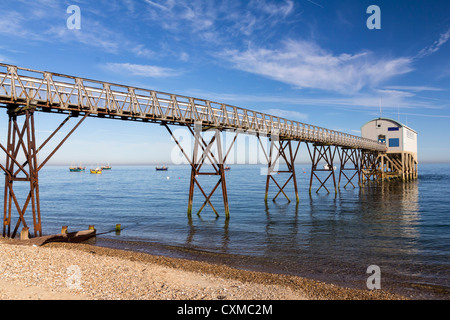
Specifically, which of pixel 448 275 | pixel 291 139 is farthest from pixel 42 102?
pixel 291 139

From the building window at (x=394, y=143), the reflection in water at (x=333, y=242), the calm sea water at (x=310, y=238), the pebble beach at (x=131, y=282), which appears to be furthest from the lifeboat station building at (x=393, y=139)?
the pebble beach at (x=131, y=282)

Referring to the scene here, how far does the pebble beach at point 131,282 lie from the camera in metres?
6.44

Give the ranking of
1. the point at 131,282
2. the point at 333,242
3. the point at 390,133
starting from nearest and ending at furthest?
the point at 131,282 → the point at 333,242 → the point at 390,133

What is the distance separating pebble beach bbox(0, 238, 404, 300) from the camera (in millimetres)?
6441

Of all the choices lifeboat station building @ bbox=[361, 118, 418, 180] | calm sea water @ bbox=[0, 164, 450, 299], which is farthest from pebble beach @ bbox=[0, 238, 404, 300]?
lifeboat station building @ bbox=[361, 118, 418, 180]

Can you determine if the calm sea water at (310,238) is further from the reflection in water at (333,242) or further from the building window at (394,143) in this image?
the building window at (394,143)

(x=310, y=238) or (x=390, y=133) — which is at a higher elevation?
(x=390, y=133)

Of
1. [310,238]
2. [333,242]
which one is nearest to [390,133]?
[310,238]

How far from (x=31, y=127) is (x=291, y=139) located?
20978 mm

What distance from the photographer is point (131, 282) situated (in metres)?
7.29

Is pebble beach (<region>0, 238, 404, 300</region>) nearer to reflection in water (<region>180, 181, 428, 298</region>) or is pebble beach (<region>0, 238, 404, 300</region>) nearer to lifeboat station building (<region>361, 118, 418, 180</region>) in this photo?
reflection in water (<region>180, 181, 428, 298</region>)

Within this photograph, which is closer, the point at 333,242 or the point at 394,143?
the point at 333,242

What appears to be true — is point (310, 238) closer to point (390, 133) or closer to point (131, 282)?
point (131, 282)
